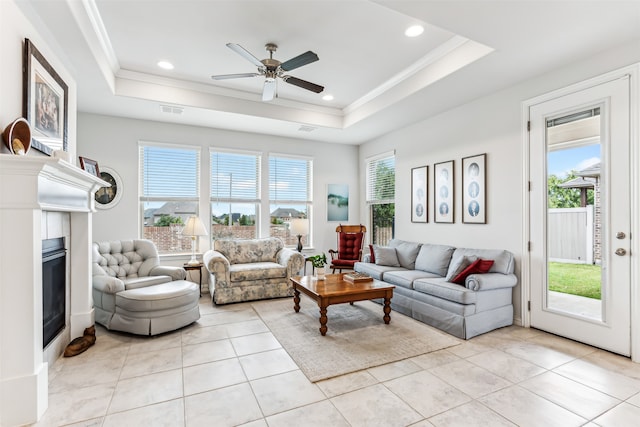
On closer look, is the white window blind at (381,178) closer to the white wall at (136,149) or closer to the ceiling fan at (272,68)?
the white wall at (136,149)

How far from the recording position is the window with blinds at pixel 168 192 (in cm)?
504

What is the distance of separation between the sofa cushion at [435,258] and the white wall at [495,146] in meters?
0.27

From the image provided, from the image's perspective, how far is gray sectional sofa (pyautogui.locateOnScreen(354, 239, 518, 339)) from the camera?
10.5 feet

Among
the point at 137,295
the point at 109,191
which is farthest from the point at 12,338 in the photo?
the point at 109,191

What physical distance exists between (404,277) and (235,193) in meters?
3.28

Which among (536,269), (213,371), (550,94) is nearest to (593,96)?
(550,94)

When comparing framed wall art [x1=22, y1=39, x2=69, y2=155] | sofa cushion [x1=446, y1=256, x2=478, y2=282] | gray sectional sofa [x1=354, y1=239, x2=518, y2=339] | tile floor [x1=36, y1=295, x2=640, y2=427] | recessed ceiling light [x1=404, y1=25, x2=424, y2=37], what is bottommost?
tile floor [x1=36, y1=295, x2=640, y2=427]

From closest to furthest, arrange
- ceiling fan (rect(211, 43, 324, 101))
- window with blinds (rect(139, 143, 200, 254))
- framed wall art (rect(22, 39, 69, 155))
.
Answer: framed wall art (rect(22, 39, 69, 155)) < ceiling fan (rect(211, 43, 324, 101)) < window with blinds (rect(139, 143, 200, 254))

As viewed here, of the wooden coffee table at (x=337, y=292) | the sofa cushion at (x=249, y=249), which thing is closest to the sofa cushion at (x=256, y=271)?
the sofa cushion at (x=249, y=249)

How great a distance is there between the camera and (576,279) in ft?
10.4

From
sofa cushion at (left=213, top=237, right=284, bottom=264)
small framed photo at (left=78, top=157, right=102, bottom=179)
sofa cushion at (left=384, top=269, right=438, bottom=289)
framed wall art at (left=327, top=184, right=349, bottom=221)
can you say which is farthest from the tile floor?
framed wall art at (left=327, top=184, right=349, bottom=221)

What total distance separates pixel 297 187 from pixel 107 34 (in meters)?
3.71

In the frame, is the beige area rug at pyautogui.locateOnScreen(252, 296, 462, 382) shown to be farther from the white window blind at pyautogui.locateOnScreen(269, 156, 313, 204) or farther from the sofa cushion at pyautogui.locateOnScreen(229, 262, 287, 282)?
the white window blind at pyautogui.locateOnScreen(269, 156, 313, 204)

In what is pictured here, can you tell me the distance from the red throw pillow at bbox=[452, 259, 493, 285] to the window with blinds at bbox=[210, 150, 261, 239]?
3.59 meters
